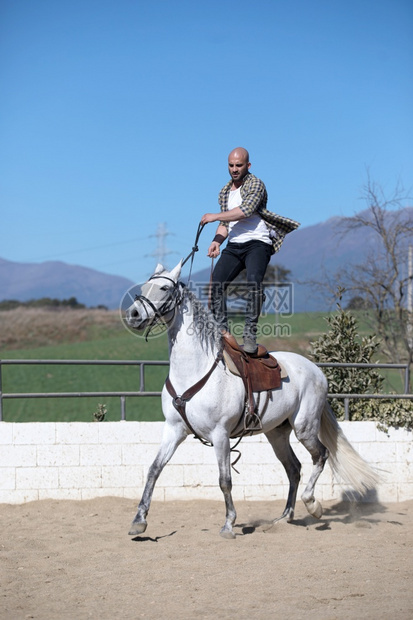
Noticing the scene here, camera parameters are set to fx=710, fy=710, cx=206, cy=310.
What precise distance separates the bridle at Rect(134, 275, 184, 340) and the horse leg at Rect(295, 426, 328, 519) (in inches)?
74.7

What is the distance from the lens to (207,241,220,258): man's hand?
6.48 metres

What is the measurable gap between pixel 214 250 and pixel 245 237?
1.02 ft

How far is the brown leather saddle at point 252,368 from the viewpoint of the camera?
6184 mm

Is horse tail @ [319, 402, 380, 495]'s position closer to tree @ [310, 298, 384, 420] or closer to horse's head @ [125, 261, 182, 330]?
tree @ [310, 298, 384, 420]

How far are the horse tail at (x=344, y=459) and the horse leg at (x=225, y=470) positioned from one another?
4.56ft

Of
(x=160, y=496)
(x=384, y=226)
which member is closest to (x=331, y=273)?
(x=384, y=226)

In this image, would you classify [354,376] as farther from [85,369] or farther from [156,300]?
[85,369]

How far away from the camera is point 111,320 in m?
51.1

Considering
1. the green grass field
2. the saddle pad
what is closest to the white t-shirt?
the saddle pad

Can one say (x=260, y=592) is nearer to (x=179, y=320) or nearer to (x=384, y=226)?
(x=179, y=320)

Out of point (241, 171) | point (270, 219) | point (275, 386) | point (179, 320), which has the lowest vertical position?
point (275, 386)

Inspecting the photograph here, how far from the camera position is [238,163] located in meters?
6.41

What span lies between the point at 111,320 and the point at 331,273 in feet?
127

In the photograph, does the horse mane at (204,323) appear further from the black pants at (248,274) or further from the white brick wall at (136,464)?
the white brick wall at (136,464)
